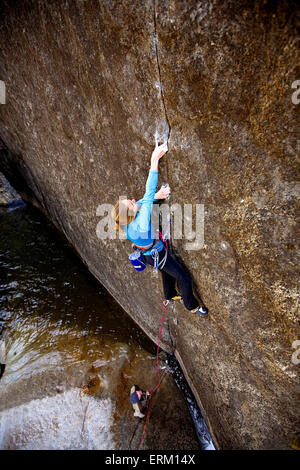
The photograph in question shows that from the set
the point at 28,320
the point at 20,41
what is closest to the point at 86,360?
the point at 28,320

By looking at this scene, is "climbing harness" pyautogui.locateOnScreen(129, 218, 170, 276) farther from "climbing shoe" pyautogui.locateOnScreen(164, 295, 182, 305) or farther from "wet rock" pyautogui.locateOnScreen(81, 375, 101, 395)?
"wet rock" pyautogui.locateOnScreen(81, 375, 101, 395)

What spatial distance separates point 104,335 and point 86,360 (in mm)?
645

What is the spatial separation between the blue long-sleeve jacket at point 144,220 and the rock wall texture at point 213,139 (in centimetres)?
30

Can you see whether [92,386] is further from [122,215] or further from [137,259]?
[122,215]

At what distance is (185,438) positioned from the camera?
10.7 feet

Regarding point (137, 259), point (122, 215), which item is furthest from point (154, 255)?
point (122, 215)

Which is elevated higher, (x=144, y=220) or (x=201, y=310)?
(x=144, y=220)

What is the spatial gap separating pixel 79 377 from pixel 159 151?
4.05 m

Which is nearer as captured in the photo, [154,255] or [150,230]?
[150,230]

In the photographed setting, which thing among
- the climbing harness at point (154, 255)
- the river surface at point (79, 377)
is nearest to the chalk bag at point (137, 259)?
the climbing harness at point (154, 255)

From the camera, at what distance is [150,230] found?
242 cm

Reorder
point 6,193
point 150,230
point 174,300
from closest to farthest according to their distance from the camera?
A: 1. point 150,230
2. point 174,300
3. point 6,193

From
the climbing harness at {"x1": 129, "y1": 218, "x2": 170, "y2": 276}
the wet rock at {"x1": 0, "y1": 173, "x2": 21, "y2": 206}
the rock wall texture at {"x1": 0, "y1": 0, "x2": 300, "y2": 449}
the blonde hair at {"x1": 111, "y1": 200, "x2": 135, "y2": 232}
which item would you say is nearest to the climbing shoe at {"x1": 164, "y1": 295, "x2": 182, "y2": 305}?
the rock wall texture at {"x1": 0, "y1": 0, "x2": 300, "y2": 449}

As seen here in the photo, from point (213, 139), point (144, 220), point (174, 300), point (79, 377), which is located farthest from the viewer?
Answer: point (79, 377)
